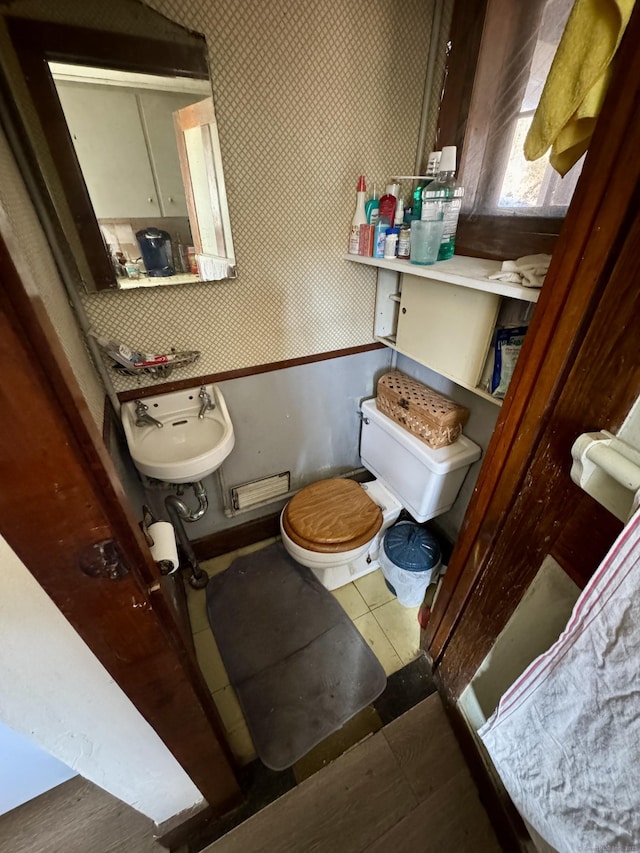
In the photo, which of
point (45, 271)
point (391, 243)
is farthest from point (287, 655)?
point (391, 243)

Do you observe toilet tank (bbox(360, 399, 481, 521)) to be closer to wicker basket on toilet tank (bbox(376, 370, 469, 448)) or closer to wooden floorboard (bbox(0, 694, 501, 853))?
wicker basket on toilet tank (bbox(376, 370, 469, 448))

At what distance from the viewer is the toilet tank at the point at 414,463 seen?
128 cm

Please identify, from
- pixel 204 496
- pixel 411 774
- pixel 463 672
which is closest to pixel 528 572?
pixel 463 672

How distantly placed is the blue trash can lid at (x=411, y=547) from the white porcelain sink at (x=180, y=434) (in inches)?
31.1

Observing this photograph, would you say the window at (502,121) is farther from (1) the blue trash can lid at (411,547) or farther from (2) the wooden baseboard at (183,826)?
(2) the wooden baseboard at (183,826)

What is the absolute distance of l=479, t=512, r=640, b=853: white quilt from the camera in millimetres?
483

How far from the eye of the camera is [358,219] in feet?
4.07

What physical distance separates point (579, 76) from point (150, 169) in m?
1.01

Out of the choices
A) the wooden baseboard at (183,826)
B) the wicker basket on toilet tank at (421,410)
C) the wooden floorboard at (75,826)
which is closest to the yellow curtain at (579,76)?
the wicker basket on toilet tank at (421,410)

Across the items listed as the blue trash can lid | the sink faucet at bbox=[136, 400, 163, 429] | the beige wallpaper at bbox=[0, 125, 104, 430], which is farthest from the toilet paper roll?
the blue trash can lid

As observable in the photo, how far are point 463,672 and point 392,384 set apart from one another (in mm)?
1040

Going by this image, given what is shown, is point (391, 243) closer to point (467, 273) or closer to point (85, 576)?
point (467, 273)

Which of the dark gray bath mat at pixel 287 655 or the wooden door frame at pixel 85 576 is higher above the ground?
the wooden door frame at pixel 85 576

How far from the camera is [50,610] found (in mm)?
420
